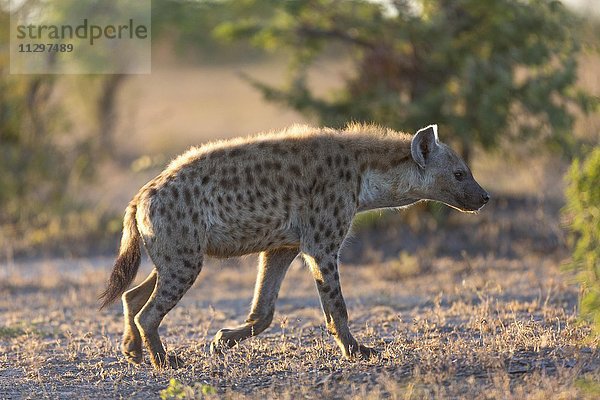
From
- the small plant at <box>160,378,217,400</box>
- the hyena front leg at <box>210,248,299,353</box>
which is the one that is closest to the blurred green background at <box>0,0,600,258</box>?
the hyena front leg at <box>210,248,299,353</box>

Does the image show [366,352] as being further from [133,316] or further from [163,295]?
[133,316]

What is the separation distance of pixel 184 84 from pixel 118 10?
20983mm

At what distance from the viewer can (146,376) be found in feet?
19.1

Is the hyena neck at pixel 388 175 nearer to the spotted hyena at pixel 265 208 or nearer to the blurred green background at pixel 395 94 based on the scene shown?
the spotted hyena at pixel 265 208

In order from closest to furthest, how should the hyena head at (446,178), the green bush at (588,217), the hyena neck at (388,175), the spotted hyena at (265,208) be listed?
the green bush at (588,217)
the spotted hyena at (265,208)
the hyena neck at (388,175)
the hyena head at (446,178)

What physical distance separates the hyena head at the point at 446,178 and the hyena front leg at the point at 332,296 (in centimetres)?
85

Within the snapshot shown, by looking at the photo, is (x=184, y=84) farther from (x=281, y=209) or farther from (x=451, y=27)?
(x=281, y=209)

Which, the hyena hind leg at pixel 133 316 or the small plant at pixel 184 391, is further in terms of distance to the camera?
the hyena hind leg at pixel 133 316

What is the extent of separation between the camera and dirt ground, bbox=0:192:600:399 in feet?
17.2

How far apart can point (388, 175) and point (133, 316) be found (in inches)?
70.2

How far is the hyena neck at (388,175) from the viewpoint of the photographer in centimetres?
627

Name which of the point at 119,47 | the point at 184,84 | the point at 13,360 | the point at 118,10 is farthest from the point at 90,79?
the point at 184,84

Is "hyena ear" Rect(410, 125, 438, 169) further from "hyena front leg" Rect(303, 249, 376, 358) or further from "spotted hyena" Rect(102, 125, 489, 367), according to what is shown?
"hyena front leg" Rect(303, 249, 376, 358)

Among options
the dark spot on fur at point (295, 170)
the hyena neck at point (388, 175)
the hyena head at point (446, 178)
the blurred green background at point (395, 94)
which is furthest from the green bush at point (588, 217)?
the blurred green background at point (395, 94)
